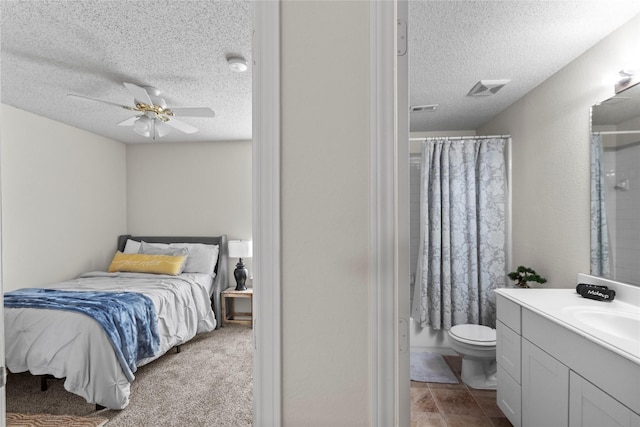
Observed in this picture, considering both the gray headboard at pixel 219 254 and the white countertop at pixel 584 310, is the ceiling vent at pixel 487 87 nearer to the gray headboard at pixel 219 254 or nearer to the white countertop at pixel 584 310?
the white countertop at pixel 584 310

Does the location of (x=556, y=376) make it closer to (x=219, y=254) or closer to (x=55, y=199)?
(x=219, y=254)

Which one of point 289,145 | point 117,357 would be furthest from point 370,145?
point 117,357

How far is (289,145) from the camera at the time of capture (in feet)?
2.35

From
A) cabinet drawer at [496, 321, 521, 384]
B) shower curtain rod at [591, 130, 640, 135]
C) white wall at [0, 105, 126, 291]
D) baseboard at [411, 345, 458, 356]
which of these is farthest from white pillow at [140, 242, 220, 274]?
shower curtain rod at [591, 130, 640, 135]

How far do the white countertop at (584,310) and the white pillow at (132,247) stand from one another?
13.9ft

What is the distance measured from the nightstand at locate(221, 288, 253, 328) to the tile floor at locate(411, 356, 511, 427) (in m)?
2.29

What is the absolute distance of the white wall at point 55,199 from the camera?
3219mm

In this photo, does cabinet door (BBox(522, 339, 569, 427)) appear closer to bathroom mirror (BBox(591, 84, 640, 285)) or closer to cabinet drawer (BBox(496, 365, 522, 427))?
cabinet drawer (BBox(496, 365, 522, 427))

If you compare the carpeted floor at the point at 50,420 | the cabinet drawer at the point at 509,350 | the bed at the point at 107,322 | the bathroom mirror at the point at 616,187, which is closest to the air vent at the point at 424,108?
the bathroom mirror at the point at 616,187

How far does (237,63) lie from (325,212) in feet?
6.15

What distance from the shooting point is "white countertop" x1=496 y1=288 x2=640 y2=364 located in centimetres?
130

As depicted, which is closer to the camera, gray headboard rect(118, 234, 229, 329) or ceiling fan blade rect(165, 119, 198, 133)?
ceiling fan blade rect(165, 119, 198, 133)

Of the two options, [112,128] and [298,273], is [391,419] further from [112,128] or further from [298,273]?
[112,128]

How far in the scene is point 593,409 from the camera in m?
1.34
